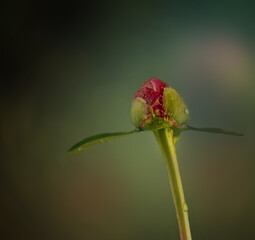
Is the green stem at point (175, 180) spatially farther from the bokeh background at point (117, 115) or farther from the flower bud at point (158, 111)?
the bokeh background at point (117, 115)

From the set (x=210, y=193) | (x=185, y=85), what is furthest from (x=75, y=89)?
(x=210, y=193)

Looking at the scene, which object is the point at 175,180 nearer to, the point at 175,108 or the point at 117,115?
the point at 175,108

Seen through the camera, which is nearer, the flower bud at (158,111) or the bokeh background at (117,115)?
the flower bud at (158,111)

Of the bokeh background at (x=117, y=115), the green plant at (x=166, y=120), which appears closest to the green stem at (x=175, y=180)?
the green plant at (x=166, y=120)

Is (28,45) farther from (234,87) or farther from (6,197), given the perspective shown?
(234,87)

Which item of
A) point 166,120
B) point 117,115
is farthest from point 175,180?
point 117,115

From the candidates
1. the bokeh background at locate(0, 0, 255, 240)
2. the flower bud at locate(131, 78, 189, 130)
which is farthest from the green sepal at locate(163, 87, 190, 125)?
the bokeh background at locate(0, 0, 255, 240)
